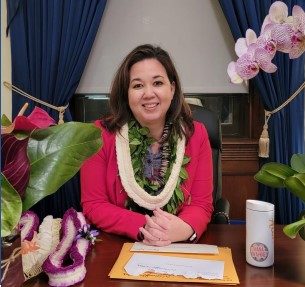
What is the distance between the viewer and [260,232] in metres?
0.89

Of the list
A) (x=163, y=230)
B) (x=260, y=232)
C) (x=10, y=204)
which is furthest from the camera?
(x=163, y=230)

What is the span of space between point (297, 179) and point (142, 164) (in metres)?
0.79

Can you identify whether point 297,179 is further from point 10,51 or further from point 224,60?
point 10,51

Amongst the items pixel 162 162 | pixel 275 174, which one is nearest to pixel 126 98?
pixel 162 162

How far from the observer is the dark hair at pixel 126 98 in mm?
1559

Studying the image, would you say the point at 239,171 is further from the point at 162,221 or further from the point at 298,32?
the point at 298,32

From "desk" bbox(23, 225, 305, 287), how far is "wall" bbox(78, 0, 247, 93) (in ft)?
4.93

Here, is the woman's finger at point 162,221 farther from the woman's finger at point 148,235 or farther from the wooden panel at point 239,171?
the wooden panel at point 239,171

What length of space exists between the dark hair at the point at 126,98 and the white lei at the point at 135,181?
76mm

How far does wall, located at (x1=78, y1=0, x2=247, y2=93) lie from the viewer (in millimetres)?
2471

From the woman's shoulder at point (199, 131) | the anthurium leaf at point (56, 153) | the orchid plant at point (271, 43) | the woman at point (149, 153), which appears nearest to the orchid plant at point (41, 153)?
the anthurium leaf at point (56, 153)

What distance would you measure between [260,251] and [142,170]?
0.70 m

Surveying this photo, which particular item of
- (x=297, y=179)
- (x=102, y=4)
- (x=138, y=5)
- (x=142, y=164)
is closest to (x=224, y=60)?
(x=138, y=5)

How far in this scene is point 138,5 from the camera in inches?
97.5
